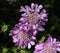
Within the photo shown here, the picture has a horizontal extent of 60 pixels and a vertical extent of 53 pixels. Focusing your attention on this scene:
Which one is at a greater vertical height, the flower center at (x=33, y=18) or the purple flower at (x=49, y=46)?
the flower center at (x=33, y=18)

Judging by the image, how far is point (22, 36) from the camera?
1916 millimetres

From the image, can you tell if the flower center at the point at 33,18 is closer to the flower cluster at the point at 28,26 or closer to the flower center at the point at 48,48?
the flower cluster at the point at 28,26

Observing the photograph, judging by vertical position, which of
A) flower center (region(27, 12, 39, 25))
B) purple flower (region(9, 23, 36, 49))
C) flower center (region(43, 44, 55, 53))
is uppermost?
flower center (region(27, 12, 39, 25))

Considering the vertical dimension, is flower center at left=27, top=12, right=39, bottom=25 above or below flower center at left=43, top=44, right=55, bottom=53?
above

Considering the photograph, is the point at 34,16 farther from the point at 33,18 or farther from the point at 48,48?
the point at 48,48

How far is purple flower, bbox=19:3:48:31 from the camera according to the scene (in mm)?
1876

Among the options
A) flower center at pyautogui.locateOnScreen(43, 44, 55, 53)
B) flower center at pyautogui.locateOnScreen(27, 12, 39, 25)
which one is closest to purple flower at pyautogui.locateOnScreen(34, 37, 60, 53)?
flower center at pyautogui.locateOnScreen(43, 44, 55, 53)

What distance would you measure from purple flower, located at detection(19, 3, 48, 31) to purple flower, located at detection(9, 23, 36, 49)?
39 mm

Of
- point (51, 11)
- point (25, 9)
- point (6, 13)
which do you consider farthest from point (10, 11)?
point (25, 9)

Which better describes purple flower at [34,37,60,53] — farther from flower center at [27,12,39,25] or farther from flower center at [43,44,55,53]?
flower center at [27,12,39,25]

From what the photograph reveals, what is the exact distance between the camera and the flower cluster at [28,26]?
6.12 ft

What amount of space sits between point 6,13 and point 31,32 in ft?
2.10

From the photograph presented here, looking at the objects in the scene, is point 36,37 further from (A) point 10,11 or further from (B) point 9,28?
(A) point 10,11

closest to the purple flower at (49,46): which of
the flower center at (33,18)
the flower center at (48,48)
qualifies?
the flower center at (48,48)
